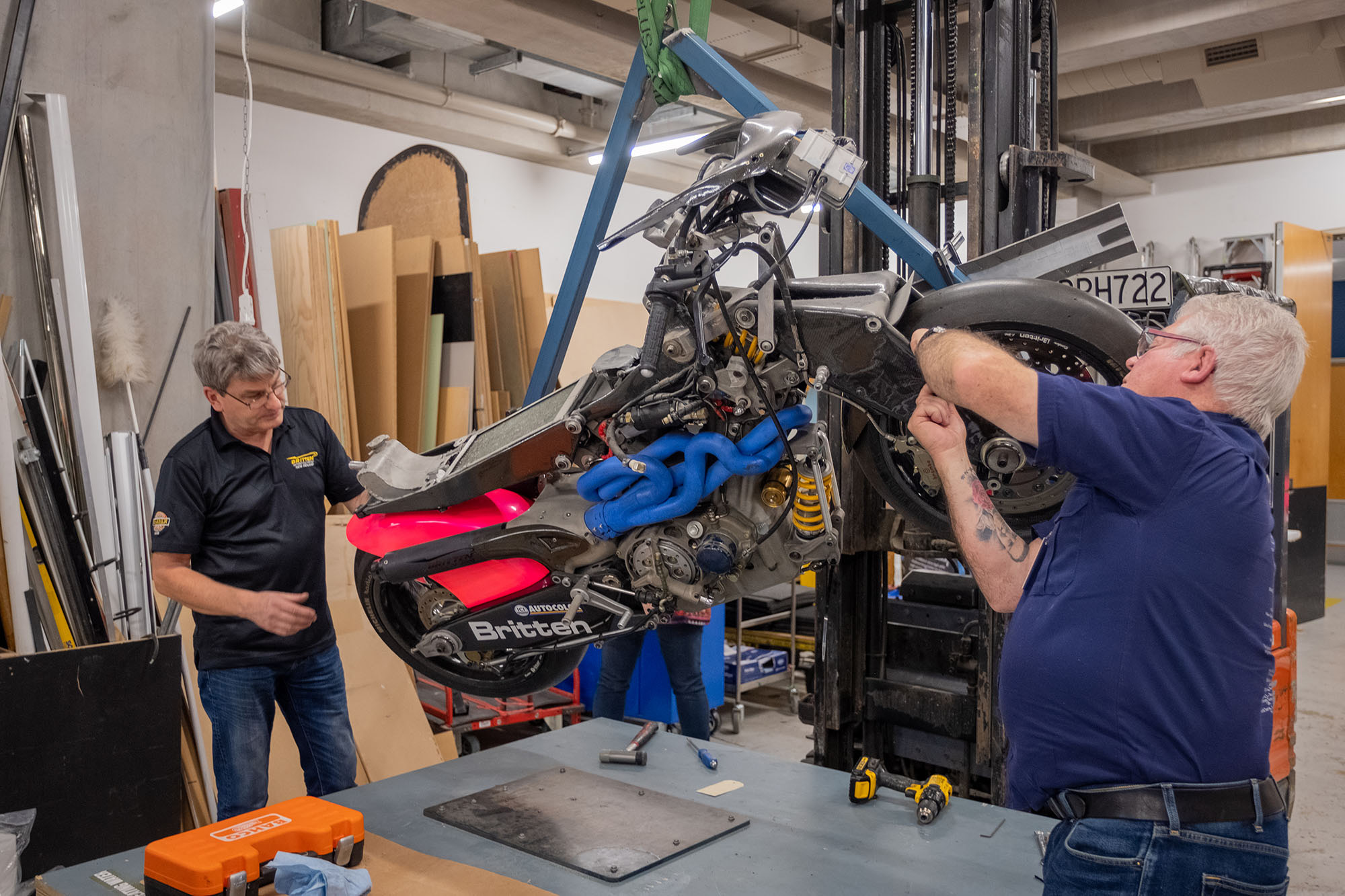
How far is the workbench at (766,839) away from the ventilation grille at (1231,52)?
6.31 metres

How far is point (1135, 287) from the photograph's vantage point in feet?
8.82

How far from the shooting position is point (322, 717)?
274cm

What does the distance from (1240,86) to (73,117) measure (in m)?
7.24

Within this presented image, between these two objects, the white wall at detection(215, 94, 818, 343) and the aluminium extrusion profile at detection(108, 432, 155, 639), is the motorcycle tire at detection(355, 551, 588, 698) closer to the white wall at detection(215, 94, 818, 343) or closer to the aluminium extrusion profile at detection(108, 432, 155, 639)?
the aluminium extrusion profile at detection(108, 432, 155, 639)

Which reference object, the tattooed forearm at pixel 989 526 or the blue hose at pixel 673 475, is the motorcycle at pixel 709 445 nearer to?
the blue hose at pixel 673 475

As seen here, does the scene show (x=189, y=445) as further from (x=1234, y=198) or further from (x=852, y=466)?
(x=1234, y=198)

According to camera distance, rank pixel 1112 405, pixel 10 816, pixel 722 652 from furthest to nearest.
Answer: pixel 722 652 < pixel 10 816 < pixel 1112 405

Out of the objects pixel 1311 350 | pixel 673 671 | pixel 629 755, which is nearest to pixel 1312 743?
pixel 673 671

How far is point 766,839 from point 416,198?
5980 millimetres

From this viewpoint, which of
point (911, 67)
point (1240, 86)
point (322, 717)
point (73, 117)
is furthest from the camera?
point (1240, 86)

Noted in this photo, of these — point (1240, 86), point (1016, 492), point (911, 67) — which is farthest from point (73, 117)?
point (1240, 86)

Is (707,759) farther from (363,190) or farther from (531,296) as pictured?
(363,190)

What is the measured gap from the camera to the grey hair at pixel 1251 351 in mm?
1465

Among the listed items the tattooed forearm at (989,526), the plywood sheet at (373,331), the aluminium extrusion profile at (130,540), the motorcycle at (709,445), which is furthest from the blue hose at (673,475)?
the plywood sheet at (373,331)
